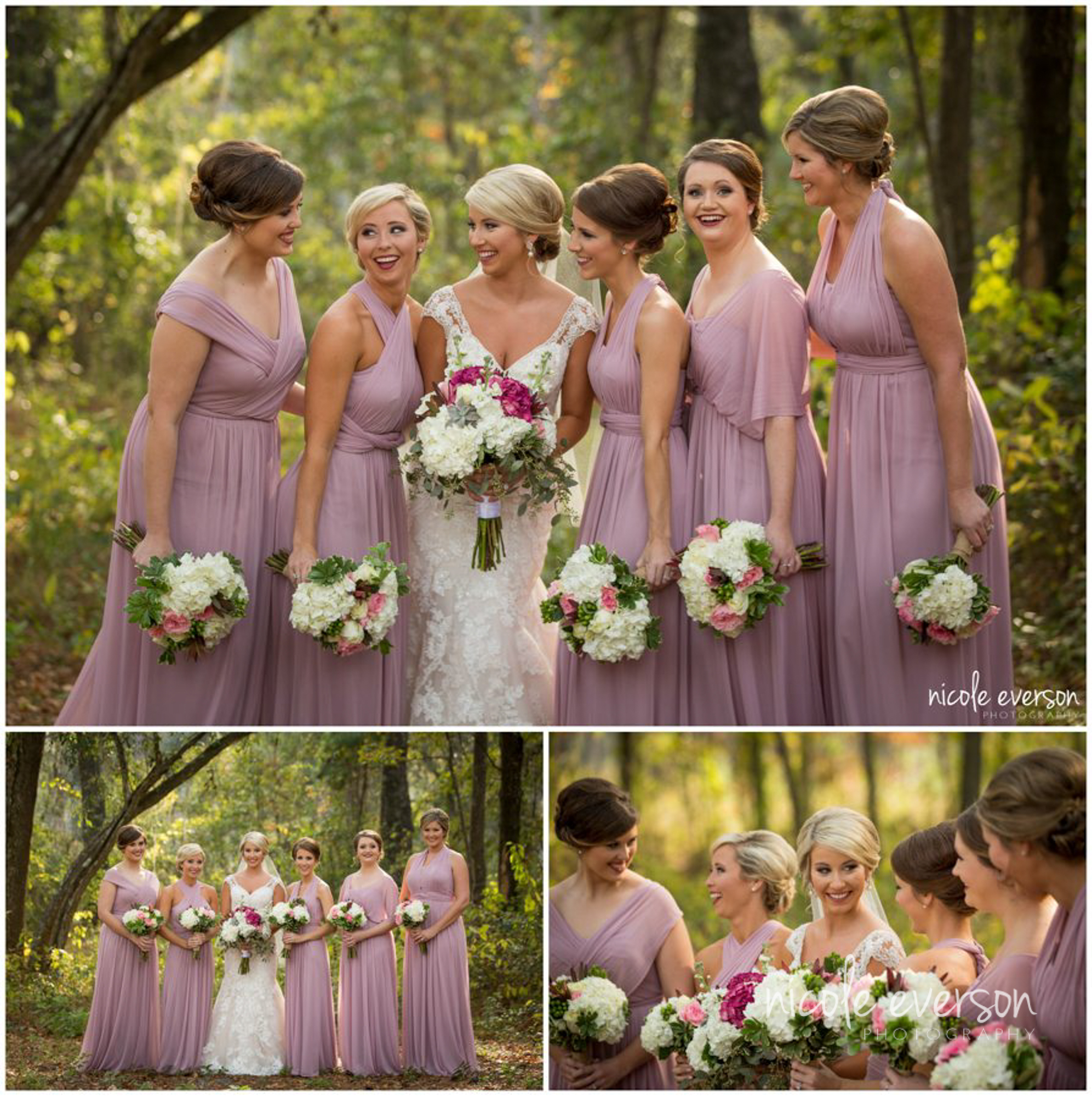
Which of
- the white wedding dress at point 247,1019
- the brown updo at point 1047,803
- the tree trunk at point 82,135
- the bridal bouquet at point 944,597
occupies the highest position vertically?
the tree trunk at point 82,135

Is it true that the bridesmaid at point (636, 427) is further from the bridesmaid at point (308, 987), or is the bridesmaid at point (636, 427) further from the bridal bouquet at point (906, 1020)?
the bridal bouquet at point (906, 1020)

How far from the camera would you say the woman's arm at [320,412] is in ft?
19.0

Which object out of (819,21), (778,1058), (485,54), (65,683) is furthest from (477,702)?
(485,54)

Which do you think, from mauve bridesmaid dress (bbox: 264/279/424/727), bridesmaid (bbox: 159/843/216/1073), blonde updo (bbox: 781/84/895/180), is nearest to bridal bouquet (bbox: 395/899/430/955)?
bridesmaid (bbox: 159/843/216/1073)

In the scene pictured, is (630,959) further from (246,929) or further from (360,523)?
(360,523)

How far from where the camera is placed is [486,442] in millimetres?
5551

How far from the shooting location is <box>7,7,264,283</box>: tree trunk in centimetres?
952

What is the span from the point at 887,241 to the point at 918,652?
1601 millimetres

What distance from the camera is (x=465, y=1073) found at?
5113 millimetres

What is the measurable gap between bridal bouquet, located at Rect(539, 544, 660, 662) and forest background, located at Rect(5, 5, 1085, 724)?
1.03 m

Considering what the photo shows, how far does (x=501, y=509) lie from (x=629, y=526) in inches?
23.7

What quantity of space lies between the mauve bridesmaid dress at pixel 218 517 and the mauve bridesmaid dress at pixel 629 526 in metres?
1.31

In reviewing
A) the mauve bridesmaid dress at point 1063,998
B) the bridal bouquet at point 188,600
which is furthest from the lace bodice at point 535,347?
the mauve bridesmaid dress at point 1063,998

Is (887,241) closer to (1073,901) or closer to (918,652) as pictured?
(918,652)
